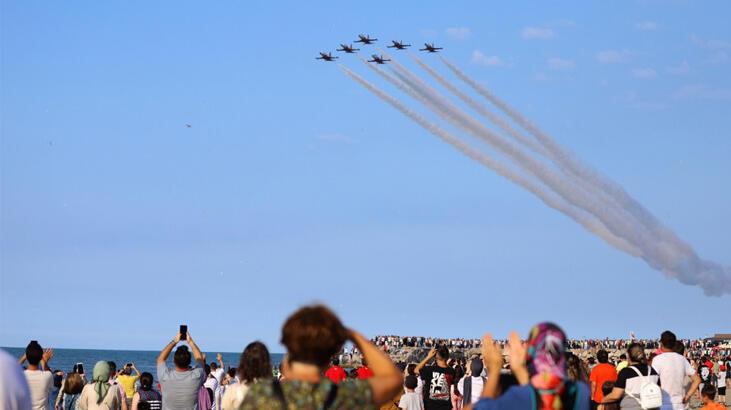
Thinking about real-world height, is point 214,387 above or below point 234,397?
above

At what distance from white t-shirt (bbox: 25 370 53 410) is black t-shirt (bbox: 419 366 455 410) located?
19.8 ft

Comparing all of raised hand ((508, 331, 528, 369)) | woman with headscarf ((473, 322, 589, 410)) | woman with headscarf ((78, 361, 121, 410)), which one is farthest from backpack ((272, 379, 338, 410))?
woman with headscarf ((78, 361, 121, 410))

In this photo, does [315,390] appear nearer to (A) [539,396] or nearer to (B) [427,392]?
(A) [539,396]

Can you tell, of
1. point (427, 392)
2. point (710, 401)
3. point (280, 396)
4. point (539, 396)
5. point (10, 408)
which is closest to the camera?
point (280, 396)

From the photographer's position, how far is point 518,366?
5.57 meters

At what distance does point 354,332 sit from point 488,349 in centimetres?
98

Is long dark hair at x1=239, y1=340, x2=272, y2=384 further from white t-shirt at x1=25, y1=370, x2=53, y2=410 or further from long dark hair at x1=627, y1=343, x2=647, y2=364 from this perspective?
long dark hair at x1=627, y1=343, x2=647, y2=364

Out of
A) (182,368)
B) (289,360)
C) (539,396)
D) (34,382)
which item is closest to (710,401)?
(182,368)

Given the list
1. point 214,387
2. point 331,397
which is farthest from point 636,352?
point 331,397

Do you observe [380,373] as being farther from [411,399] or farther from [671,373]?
[411,399]

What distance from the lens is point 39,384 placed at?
33.6ft

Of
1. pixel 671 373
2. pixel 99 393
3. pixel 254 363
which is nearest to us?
pixel 254 363

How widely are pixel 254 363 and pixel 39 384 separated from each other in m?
3.28

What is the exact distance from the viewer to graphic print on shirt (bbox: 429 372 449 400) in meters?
15.2
